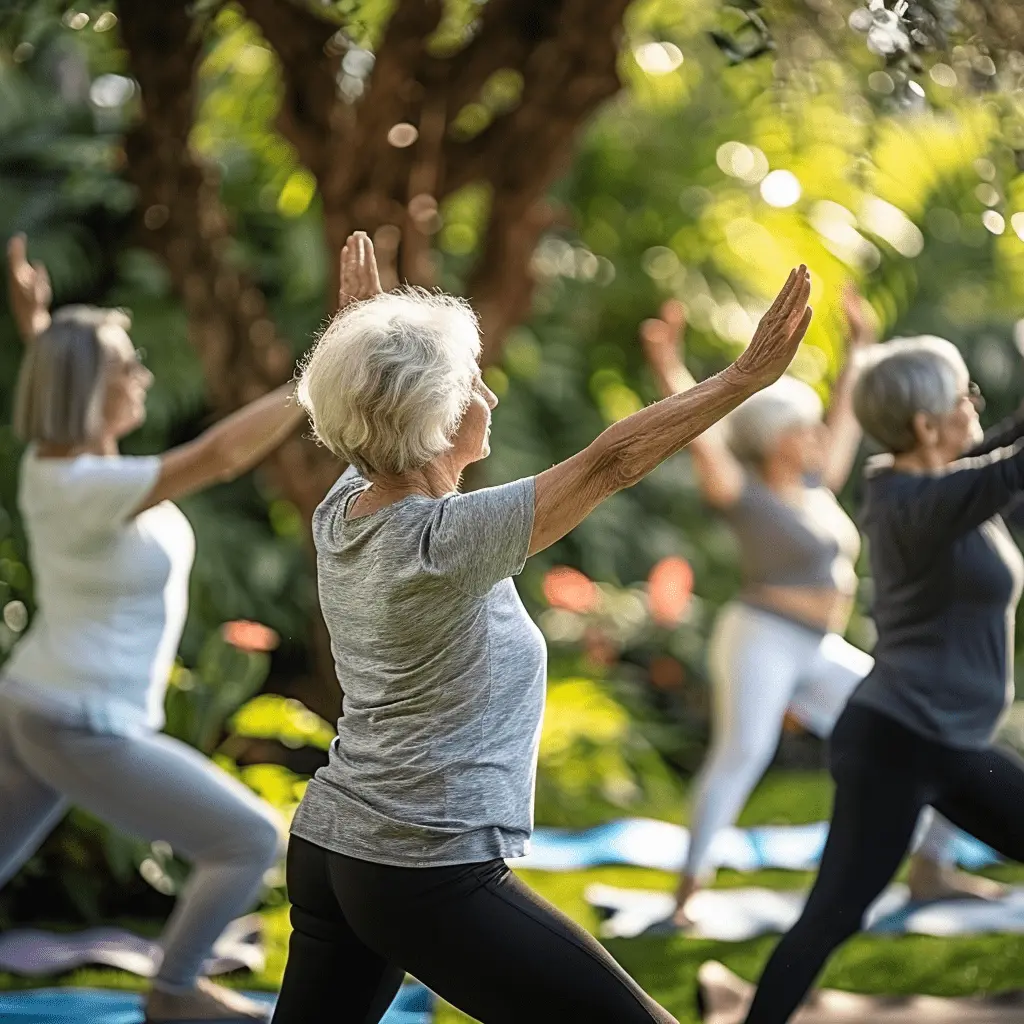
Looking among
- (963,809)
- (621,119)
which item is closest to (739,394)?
(963,809)

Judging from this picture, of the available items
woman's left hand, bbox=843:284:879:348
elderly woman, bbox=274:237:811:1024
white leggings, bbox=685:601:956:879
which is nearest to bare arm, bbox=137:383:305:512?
elderly woman, bbox=274:237:811:1024

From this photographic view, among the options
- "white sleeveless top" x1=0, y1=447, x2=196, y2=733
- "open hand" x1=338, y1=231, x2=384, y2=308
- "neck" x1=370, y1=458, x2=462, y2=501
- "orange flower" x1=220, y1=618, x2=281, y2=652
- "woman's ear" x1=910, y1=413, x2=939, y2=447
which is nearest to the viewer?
"neck" x1=370, y1=458, x2=462, y2=501

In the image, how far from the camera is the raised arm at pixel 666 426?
2.12 metres

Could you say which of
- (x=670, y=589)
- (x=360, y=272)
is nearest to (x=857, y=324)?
(x=360, y=272)

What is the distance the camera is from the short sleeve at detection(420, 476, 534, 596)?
2.11 metres

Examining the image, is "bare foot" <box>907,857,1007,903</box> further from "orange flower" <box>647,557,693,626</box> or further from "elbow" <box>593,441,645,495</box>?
"elbow" <box>593,441,645,495</box>

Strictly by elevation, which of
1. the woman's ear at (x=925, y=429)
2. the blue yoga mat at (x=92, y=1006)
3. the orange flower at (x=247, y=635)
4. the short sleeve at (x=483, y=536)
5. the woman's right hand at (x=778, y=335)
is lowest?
the orange flower at (x=247, y=635)

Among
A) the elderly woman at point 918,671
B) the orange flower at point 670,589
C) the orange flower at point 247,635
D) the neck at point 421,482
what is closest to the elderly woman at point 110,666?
the neck at point 421,482

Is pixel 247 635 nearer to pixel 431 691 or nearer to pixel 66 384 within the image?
pixel 66 384

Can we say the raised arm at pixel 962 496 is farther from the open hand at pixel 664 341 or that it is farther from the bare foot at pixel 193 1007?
the bare foot at pixel 193 1007

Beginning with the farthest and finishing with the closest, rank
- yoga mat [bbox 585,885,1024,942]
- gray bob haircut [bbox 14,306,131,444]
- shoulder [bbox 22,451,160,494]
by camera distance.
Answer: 1. yoga mat [bbox 585,885,1024,942]
2. gray bob haircut [bbox 14,306,131,444]
3. shoulder [bbox 22,451,160,494]

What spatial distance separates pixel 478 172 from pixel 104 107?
329 cm

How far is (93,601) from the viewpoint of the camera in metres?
3.56

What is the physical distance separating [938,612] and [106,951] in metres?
2.46
